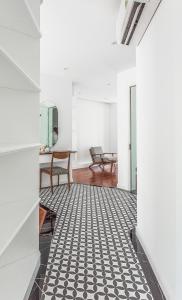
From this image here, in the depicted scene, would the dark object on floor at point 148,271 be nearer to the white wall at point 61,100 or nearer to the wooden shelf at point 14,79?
the wooden shelf at point 14,79

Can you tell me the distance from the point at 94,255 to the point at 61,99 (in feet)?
12.2

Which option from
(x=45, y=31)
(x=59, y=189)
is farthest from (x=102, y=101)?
(x=45, y=31)

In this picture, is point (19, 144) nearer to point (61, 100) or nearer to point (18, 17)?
point (18, 17)

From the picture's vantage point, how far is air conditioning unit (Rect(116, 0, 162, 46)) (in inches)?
64.2

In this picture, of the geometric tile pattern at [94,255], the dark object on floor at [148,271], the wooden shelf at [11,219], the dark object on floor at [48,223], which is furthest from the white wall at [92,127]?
the wooden shelf at [11,219]

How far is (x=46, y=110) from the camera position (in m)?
4.75

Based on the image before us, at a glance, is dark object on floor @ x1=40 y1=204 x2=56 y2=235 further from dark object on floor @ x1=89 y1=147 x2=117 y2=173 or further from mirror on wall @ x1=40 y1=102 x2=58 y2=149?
dark object on floor @ x1=89 y1=147 x2=117 y2=173

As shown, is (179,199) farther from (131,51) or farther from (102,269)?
(131,51)

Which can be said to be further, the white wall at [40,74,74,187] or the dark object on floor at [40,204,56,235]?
the white wall at [40,74,74,187]

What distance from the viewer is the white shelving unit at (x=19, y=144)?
1.36m

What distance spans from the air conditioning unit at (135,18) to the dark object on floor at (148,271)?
2.12 meters

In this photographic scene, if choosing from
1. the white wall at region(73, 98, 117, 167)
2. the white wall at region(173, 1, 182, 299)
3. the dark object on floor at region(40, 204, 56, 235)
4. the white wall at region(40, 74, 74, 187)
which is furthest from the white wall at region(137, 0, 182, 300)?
the white wall at region(73, 98, 117, 167)

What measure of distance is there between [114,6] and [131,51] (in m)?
1.15

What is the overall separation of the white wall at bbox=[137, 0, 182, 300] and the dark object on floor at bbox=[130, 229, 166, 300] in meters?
0.05
